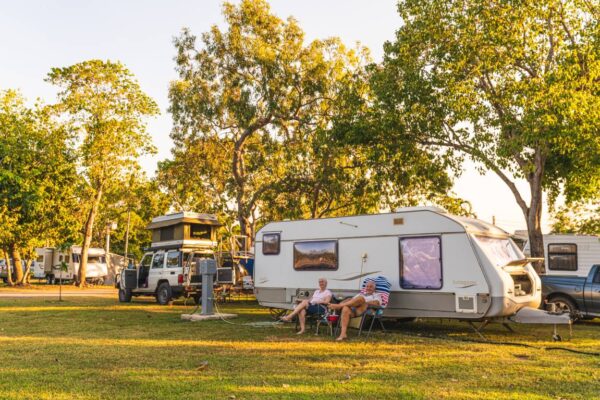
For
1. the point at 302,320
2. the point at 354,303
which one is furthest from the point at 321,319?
the point at 354,303

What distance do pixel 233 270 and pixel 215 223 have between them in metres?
2.89

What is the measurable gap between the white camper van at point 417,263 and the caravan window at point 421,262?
0.06ft

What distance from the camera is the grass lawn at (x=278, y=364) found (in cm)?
607

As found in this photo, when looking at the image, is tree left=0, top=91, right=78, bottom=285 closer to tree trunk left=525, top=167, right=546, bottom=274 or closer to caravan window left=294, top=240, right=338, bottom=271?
caravan window left=294, top=240, right=338, bottom=271

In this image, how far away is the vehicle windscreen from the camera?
1052 cm

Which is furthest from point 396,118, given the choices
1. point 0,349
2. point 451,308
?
point 0,349

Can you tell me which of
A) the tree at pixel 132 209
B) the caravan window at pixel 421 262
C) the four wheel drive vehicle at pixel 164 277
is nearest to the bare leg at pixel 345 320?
the caravan window at pixel 421 262

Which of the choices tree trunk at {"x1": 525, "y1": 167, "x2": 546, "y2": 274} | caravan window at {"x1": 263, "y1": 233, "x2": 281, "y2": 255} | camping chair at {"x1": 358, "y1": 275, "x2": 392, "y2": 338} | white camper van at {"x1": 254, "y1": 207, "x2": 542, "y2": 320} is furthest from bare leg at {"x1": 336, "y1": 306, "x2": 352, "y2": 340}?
tree trunk at {"x1": 525, "y1": 167, "x2": 546, "y2": 274}

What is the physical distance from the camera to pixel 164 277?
63.6 feet

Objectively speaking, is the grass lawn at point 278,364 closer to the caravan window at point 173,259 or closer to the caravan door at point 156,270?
the caravan window at point 173,259

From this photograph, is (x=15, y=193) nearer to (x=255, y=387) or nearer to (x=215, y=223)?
(x=215, y=223)

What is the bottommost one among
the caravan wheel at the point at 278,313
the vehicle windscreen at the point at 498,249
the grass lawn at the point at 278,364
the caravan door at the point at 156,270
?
the grass lawn at the point at 278,364

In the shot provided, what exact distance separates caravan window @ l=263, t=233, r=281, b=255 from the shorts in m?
2.16

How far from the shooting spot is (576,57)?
49.2 feet
